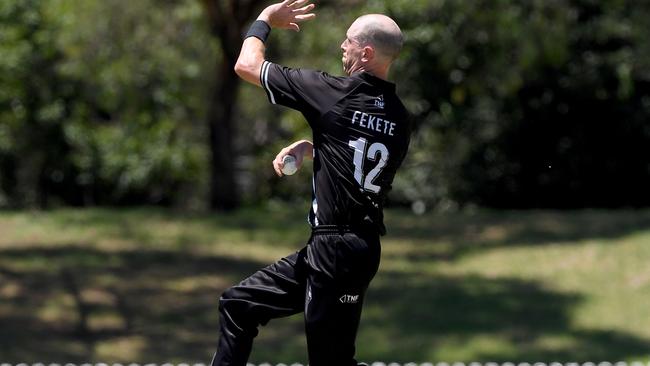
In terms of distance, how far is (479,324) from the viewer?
500 inches

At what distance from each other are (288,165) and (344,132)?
297mm

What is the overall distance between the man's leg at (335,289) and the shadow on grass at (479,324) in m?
6.06

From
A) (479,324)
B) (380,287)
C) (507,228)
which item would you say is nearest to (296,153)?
(479,324)

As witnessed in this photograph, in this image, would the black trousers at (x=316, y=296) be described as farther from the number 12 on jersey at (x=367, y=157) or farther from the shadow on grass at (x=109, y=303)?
the shadow on grass at (x=109, y=303)

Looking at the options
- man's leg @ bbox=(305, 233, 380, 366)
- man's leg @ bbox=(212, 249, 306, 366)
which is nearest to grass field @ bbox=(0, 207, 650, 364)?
man's leg @ bbox=(212, 249, 306, 366)

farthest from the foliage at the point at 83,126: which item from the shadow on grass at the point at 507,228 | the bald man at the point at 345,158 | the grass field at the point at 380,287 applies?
the bald man at the point at 345,158

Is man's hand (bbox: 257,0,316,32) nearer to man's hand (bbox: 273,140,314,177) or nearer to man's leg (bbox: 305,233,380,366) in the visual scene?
man's hand (bbox: 273,140,314,177)

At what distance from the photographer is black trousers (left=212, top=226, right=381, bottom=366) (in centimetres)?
549

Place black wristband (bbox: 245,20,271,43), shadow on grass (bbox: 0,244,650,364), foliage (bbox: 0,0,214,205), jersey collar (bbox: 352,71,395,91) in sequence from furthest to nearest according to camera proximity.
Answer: foliage (bbox: 0,0,214,205), shadow on grass (bbox: 0,244,650,364), black wristband (bbox: 245,20,271,43), jersey collar (bbox: 352,71,395,91)

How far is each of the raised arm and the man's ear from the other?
337mm

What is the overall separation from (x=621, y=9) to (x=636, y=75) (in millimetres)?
2126

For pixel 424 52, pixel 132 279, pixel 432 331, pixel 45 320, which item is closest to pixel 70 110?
pixel 424 52

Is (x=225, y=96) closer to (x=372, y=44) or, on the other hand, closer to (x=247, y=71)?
(x=247, y=71)

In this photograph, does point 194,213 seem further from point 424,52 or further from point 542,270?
point 542,270
